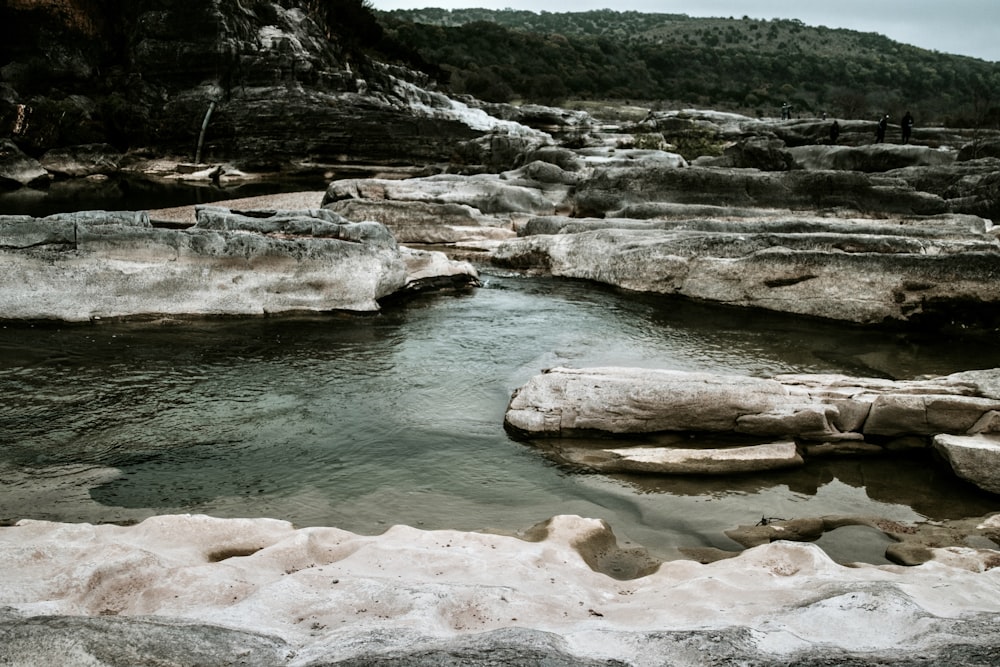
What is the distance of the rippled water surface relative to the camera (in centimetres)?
530

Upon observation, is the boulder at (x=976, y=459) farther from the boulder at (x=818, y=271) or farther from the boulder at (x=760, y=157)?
the boulder at (x=760, y=157)

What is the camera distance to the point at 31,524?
175 inches

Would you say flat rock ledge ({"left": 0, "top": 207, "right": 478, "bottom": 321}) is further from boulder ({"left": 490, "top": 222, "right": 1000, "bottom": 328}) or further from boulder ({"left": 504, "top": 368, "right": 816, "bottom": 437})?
boulder ({"left": 504, "top": 368, "right": 816, "bottom": 437})

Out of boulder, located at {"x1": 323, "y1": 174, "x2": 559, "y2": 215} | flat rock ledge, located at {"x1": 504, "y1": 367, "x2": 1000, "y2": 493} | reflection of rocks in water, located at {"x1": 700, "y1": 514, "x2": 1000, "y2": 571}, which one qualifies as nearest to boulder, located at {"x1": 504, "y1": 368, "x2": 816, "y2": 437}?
flat rock ledge, located at {"x1": 504, "y1": 367, "x2": 1000, "y2": 493}

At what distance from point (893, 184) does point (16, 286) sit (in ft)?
50.8

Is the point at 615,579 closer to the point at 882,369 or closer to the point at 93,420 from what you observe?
the point at 93,420

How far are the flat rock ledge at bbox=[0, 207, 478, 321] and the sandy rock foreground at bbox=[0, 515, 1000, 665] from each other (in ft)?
16.7

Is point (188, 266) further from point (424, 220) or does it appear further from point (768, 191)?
point (768, 191)

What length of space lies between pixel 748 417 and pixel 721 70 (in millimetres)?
71943

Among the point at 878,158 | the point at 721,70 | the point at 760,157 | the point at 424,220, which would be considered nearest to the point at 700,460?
the point at 424,220

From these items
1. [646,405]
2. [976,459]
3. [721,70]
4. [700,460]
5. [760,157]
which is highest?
[721,70]

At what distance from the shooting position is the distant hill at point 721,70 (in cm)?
4859

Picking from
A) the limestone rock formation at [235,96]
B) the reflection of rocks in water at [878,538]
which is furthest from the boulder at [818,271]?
the limestone rock formation at [235,96]

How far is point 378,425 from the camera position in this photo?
666 cm
